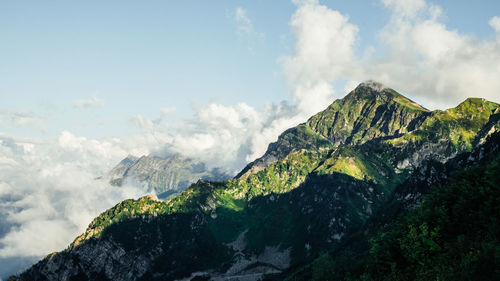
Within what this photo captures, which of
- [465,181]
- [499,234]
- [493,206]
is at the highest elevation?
[465,181]

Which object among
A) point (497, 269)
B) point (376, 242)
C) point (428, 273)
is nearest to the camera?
point (497, 269)

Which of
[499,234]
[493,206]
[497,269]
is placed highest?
[493,206]

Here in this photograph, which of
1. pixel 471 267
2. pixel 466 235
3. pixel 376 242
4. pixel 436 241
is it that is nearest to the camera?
pixel 471 267

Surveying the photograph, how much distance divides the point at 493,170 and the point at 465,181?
394 inches

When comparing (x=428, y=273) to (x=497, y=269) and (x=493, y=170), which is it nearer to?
(x=497, y=269)

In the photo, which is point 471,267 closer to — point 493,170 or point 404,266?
point 404,266

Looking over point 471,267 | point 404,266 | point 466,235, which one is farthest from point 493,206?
point 471,267

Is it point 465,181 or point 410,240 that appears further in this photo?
point 465,181

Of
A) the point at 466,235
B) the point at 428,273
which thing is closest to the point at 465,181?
the point at 466,235

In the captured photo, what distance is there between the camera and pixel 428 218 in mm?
127750

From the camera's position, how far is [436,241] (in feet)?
373

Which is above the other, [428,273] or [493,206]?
[493,206]

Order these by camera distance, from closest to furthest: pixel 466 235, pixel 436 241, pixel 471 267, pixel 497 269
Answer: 1. pixel 497 269
2. pixel 471 267
3. pixel 466 235
4. pixel 436 241

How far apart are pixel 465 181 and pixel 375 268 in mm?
45852
